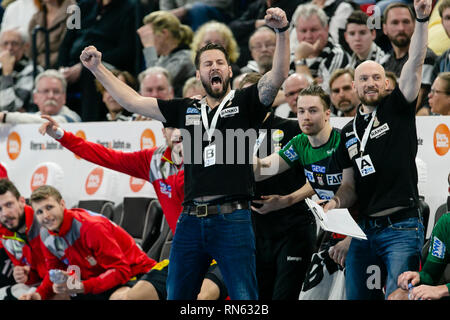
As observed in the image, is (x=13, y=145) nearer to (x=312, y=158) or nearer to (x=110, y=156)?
(x=110, y=156)

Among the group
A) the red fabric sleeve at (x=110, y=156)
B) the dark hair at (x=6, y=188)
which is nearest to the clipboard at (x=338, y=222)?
the red fabric sleeve at (x=110, y=156)

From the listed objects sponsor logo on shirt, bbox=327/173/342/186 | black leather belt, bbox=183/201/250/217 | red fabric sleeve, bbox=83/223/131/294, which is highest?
sponsor logo on shirt, bbox=327/173/342/186

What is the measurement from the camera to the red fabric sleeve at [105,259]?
6475mm

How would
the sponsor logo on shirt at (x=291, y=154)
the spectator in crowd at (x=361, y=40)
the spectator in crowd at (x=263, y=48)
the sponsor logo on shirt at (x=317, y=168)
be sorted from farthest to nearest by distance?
the spectator in crowd at (x=263, y=48) → the spectator in crowd at (x=361, y=40) → the sponsor logo on shirt at (x=291, y=154) → the sponsor logo on shirt at (x=317, y=168)

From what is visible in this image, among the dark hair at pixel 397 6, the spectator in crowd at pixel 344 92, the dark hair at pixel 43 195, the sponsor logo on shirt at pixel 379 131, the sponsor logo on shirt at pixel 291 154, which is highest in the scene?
the dark hair at pixel 397 6

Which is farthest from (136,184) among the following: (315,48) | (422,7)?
(422,7)

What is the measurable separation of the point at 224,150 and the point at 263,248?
1.51 meters

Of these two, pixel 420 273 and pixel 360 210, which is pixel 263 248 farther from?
pixel 420 273

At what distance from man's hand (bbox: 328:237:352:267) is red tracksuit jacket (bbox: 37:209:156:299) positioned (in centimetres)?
205

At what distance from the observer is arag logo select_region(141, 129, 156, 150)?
7.36 meters

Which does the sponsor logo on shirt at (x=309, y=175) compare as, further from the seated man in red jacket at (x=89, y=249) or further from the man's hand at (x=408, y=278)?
the seated man in red jacket at (x=89, y=249)

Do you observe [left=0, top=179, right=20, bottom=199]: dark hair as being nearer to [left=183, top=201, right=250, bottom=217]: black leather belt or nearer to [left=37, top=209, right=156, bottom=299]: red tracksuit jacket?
Answer: [left=37, top=209, right=156, bottom=299]: red tracksuit jacket

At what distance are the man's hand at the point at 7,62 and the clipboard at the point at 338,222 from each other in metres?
6.32

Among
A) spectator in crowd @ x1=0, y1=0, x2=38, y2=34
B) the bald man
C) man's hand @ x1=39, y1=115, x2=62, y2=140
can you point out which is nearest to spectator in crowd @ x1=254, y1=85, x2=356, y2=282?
the bald man
